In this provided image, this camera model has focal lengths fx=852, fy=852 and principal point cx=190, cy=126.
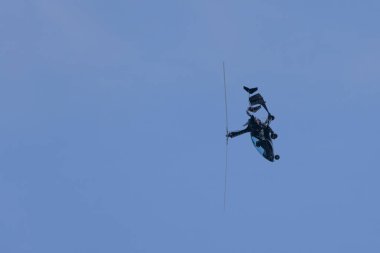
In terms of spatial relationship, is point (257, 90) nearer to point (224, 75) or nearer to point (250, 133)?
point (250, 133)

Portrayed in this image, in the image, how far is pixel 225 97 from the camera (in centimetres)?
5266

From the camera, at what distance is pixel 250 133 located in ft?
202

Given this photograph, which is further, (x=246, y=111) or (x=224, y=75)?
(x=246, y=111)

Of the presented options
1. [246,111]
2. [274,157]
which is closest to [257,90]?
[246,111]

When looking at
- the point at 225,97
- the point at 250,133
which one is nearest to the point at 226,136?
the point at 250,133

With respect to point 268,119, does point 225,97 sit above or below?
below

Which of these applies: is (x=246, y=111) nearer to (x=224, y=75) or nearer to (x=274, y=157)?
(x=274, y=157)

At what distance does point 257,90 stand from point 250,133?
3.19 meters

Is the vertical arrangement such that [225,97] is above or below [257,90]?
below

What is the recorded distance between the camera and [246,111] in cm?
6119

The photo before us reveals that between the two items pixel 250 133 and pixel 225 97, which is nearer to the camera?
pixel 225 97

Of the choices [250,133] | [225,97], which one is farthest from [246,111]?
[225,97]

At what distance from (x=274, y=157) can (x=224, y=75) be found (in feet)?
44.5

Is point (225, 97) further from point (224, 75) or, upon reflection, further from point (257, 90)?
point (257, 90)
